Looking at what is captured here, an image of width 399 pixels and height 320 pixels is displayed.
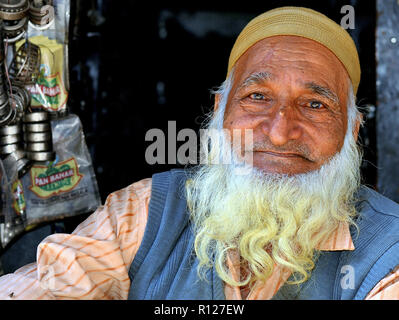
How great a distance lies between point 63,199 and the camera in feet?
9.27

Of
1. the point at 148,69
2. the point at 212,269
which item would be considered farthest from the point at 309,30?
the point at 148,69

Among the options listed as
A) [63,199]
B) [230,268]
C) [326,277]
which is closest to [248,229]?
[230,268]

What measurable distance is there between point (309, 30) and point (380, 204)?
78 cm

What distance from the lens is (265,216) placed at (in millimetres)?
2061

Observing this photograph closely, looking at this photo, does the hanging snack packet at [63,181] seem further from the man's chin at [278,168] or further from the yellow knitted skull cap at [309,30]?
the man's chin at [278,168]

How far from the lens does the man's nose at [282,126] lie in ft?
6.74

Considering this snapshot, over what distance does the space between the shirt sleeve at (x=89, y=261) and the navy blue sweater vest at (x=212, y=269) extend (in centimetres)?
6

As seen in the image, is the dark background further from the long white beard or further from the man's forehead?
the long white beard

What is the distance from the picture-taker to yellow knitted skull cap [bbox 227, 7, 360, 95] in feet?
7.54

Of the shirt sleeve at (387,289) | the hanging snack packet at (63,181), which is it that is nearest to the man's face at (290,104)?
the shirt sleeve at (387,289)

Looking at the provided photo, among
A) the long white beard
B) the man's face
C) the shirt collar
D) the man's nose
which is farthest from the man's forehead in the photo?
the shirt collar

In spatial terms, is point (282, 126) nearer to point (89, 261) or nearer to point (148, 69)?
point (89, 261)
